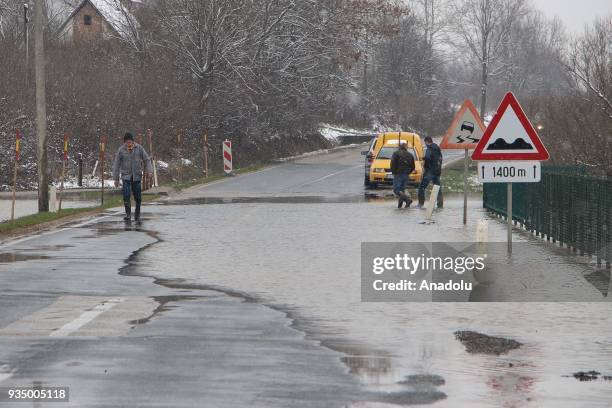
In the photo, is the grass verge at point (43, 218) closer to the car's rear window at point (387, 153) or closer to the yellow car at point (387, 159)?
the yellow car at point (387, 159)

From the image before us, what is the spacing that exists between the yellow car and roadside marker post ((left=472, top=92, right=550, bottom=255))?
2086cm

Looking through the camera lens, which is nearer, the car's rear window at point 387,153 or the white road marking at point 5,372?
the white road marking at point 5,372

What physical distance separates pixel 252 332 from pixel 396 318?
1748mm

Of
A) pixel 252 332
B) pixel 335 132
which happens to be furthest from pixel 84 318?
pixel 335 132

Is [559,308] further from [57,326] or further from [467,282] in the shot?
[57,326]

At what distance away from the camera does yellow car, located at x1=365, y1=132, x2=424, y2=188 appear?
39594mm

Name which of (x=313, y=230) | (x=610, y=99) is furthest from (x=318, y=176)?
(x=313, y=230)

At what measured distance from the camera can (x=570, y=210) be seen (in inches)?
733

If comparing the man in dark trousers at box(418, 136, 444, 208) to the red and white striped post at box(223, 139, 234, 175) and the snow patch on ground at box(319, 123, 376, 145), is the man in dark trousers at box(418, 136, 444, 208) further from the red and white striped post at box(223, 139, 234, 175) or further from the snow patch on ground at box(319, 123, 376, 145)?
the snow patch on ground at box(319, 123, 376, 145)

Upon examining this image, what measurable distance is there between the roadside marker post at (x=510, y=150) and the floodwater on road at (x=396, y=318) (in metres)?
1.42

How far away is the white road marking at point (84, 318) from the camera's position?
10.7m

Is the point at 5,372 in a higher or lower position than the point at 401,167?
lower

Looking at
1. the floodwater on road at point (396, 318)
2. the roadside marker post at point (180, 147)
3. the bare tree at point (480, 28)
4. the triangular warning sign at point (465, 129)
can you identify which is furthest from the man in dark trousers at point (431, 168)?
the bare tree at point (480, 28)

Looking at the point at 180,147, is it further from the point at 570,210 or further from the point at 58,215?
the point at 570,210
